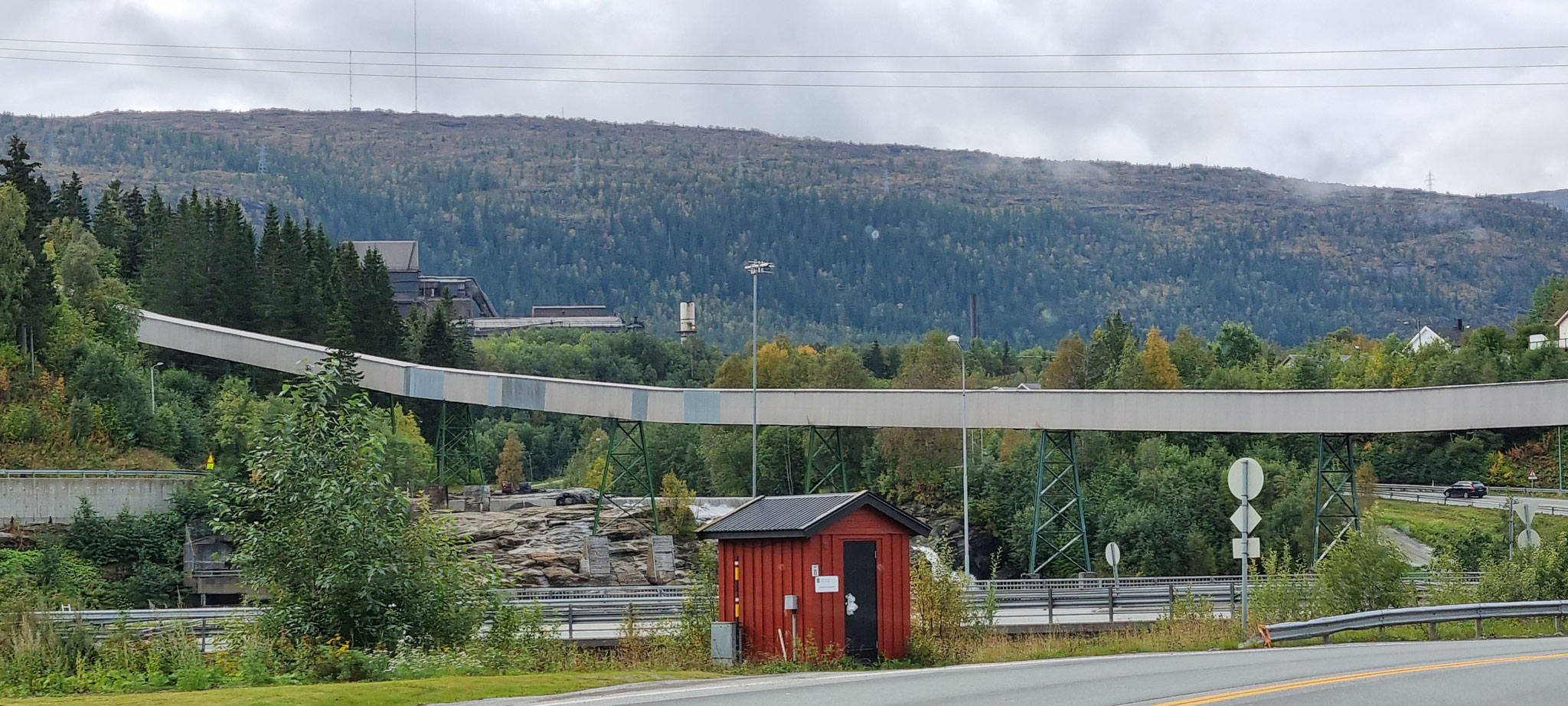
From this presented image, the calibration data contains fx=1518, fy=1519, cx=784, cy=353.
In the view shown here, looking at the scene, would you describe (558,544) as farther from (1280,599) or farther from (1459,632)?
(1459,632)

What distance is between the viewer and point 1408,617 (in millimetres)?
21984

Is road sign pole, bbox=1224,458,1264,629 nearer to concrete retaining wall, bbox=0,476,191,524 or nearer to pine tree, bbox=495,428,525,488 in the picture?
concrete retaining wall, bbox=0,476,191,524

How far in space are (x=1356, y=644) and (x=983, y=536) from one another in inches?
1988

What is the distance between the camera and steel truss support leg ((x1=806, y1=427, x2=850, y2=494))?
51875 mm

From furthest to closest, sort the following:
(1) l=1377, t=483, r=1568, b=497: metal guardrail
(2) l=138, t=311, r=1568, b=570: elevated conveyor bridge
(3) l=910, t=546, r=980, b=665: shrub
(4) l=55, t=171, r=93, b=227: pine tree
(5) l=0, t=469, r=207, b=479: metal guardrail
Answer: (4) l=55, t=171, r=93, b=227: pine tree < (1) l=1377, t=483, r=1568, b=497: metal guardrail < (5) l=0, t=469, r=207, b=479: metal guardrail < (2) l=138, t=311, r=1568, b=570: elevated conveyor bridge < (3) l=910, t=546, r=980, b=665: shrub

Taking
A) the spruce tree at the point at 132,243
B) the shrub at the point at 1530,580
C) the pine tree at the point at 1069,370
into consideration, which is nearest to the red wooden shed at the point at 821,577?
the shrub at the point at 1530,580

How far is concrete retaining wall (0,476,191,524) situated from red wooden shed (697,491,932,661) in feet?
117

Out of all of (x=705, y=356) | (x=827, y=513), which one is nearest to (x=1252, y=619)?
(x=827, y=513)

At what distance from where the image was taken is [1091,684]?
14.6 meters

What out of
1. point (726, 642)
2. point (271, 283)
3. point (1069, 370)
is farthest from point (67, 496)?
point (1069, 370)

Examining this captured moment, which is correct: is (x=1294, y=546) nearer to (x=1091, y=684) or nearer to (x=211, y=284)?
(x=1091, y=684)

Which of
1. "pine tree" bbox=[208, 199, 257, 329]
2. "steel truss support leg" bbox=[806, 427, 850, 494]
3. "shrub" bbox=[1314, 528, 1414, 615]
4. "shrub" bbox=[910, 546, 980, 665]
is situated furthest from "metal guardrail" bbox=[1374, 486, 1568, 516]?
"pine tree" bbox=[208, 199, 257, 329]

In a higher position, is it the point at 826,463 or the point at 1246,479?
the point at 826,463

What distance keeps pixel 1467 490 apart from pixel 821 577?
6519cm
